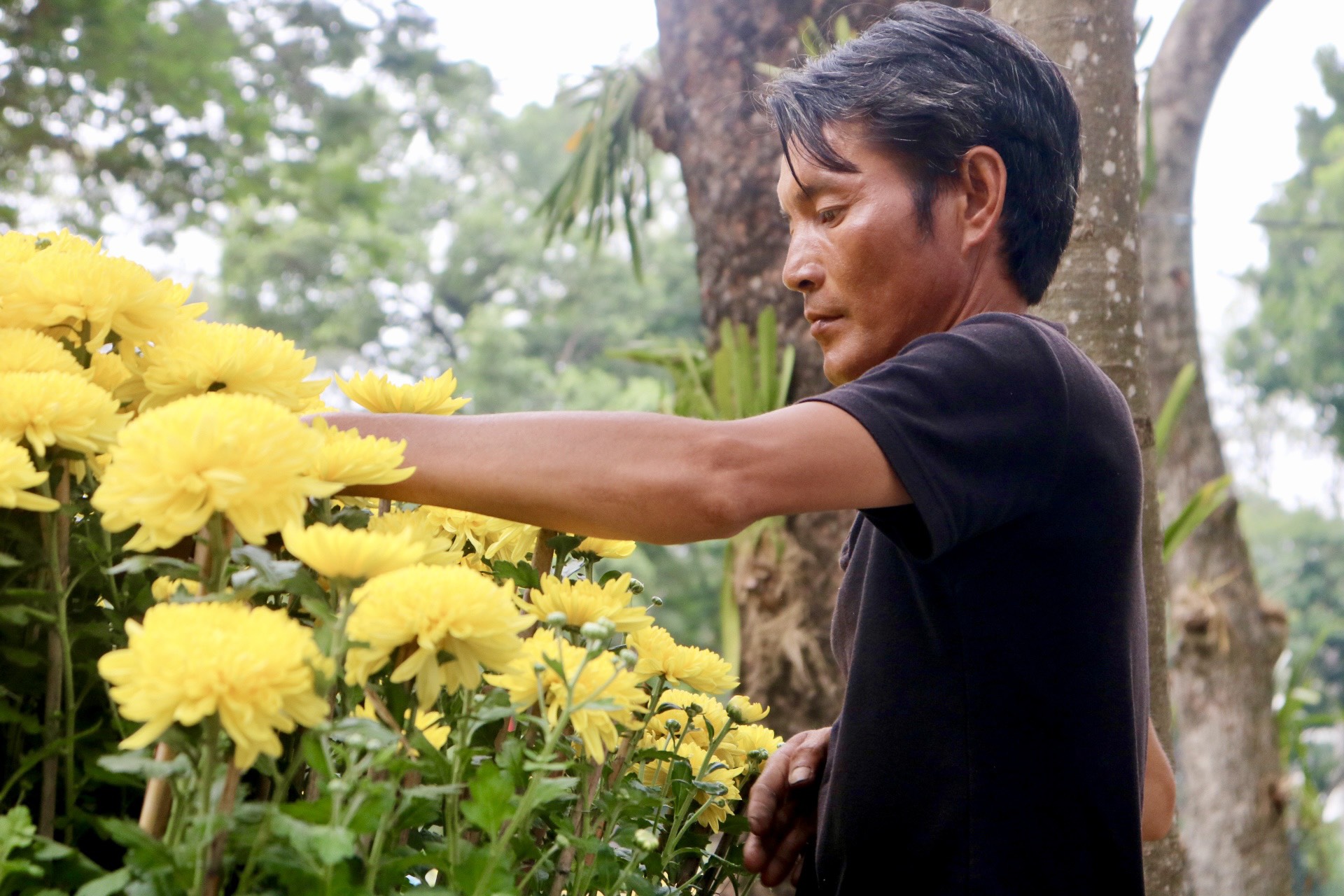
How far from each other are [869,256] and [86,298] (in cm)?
76

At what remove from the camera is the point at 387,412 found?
35.8 inches

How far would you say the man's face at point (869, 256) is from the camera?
1.26 m

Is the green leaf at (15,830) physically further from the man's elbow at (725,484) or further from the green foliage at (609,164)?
the green foliage at (609,164)

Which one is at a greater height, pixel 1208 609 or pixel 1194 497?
pixel 1194 497

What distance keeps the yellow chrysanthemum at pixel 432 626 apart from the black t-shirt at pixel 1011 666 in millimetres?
446

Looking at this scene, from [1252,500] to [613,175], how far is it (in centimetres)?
3635

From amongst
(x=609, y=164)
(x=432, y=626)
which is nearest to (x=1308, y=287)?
(x=609, y=164)

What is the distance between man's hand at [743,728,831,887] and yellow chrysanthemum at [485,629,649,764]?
52 centimetres

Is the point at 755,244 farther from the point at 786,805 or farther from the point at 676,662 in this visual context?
the point at 676,662

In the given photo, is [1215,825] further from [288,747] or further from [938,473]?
[288,747]

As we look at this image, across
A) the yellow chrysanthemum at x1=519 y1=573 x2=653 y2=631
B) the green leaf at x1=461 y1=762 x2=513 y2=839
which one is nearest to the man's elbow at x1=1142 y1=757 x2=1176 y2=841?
the yellow chrysanthemum at x1=519 y1=573 x2=653 y2=631

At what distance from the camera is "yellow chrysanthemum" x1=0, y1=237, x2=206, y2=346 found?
0.80 m

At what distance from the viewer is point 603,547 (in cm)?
96

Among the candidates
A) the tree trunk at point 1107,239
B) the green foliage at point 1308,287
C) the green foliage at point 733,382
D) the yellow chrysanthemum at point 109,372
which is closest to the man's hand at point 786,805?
the yellow chrysanthemum at point 109,372
